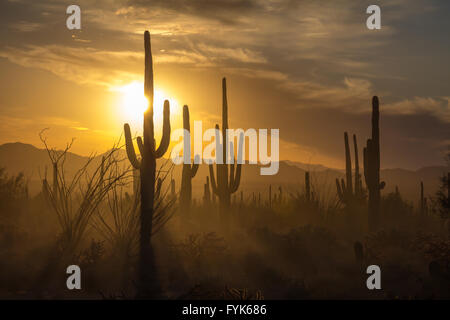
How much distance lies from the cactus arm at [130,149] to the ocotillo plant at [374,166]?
11088mm

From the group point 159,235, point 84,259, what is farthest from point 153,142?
point 159,235

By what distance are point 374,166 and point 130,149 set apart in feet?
37.3

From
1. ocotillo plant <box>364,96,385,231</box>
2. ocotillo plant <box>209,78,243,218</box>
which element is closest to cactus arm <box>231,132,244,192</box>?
ocotillo plant <box>209,78,243,218</box>

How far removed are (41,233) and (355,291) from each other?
1288cm

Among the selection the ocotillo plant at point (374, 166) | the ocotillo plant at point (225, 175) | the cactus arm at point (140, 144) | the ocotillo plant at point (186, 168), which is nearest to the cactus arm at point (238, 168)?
the ocotillo plant at point (225, 175)

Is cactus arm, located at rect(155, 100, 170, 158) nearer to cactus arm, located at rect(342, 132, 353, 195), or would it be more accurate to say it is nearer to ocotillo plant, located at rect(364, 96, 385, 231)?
ocotillo plant, located at rect(364, 96, 385, 231)

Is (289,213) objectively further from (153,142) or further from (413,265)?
(153,142)

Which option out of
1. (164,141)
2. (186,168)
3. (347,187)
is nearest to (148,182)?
(164,141)

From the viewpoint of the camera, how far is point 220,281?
1290 centimetres

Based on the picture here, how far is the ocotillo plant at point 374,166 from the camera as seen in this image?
20562 mm

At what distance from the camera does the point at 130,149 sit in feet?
46.6

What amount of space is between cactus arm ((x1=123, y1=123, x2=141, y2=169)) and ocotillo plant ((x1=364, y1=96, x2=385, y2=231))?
11088 millimetres

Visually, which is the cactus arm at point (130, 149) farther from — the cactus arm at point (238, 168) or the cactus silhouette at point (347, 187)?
the cactus silhouette at point (347, 187)

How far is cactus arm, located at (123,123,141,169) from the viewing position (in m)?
13.7
